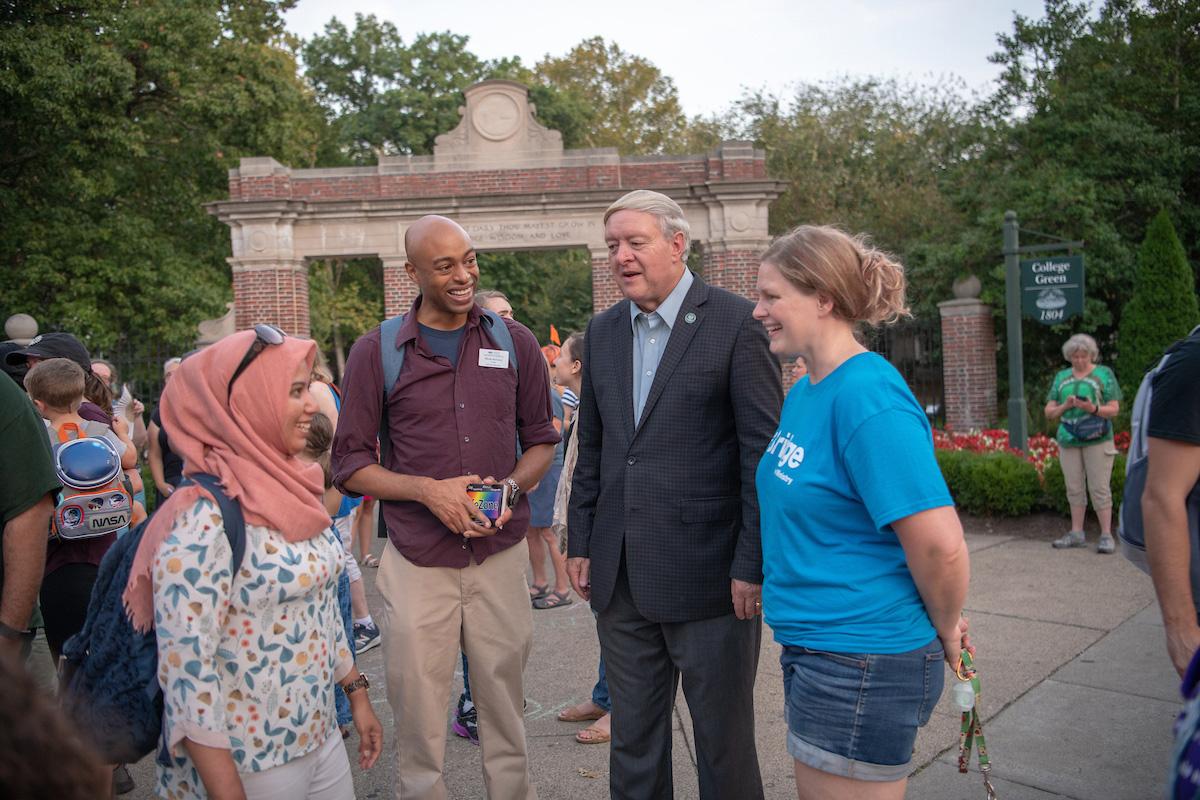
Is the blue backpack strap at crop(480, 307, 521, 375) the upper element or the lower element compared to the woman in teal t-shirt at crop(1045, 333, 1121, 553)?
upper

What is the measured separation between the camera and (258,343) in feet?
7.83

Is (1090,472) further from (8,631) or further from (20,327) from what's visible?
(20,327)

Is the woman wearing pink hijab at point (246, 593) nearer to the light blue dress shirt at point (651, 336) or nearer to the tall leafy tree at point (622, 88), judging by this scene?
the light blue dress shirt at point (651, 336)

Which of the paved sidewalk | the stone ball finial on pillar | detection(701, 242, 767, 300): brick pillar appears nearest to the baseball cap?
the paved sidewalk

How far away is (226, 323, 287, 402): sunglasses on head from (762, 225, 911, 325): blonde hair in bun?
1306 mm

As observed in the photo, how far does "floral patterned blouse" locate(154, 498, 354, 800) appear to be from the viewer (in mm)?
2119

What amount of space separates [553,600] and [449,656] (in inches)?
153

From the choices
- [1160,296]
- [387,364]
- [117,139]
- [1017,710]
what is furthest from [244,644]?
[117,139]

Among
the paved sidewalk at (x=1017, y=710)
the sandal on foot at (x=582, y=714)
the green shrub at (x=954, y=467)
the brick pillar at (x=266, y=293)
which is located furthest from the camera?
the brick pillar at (x=266, y=293)

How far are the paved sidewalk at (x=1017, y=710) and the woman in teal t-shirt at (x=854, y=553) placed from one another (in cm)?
180

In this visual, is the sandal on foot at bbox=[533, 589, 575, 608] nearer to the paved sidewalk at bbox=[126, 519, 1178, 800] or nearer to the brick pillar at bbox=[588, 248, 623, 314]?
the paved sidewalk at bbox=[126, 519, 1178, 800]

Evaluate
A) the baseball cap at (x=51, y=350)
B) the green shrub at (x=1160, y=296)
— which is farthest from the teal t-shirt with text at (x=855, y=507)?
the green shrub at (x=1160, y=296)

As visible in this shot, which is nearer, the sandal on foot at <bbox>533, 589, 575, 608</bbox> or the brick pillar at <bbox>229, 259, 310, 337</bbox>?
the sandal on foot at <bbox>533, 589, 575, 608</bbox>

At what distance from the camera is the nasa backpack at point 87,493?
353 centimetres
